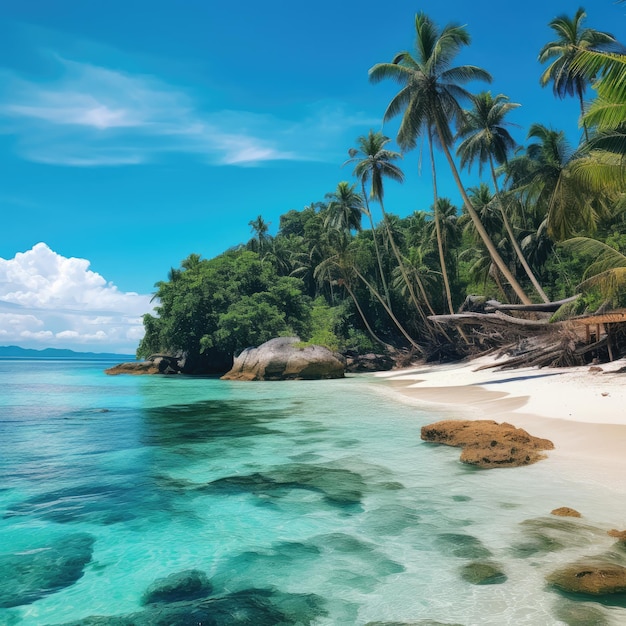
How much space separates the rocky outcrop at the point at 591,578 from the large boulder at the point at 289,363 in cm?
2338

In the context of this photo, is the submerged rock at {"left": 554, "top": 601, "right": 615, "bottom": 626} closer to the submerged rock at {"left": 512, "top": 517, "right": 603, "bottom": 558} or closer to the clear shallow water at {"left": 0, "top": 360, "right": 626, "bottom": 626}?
the clear shallow water at {"left": 0, "top": 360, "right": 626, "bottom": 626}

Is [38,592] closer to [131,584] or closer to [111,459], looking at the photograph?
[131,584]

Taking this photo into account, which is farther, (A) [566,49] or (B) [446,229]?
(B) [446,229]

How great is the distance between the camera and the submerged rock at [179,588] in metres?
3.36

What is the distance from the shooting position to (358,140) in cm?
3459

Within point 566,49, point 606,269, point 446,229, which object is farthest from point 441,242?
point 606,269

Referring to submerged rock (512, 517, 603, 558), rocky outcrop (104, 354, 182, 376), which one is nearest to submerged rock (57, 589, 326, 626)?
submerged rock (512, 517, 603, 558)

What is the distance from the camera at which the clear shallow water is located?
3.17 meters

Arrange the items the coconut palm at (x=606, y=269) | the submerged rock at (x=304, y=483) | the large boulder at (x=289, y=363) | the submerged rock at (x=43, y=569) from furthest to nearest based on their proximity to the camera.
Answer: the large boulder at (x=289, y=363), the coconut palm at (x=606, y=269), the submerged rock at (x=304, y=483), the submerged rock at (x=43, y=569)

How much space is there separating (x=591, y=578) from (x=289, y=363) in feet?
77.5

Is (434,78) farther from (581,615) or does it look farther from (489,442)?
(581,615)

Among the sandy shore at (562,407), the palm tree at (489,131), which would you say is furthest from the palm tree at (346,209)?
the sandy shore at (562,407)

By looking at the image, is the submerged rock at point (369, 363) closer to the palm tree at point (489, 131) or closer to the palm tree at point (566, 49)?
the palm tree at point (489, 131)

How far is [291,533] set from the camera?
449 centimetres
